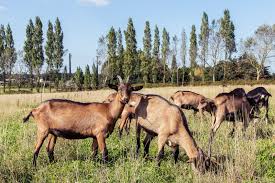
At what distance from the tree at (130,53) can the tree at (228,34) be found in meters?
16.5

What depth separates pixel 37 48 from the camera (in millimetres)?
71312

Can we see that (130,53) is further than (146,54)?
No

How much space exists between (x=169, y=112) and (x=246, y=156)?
186 cm

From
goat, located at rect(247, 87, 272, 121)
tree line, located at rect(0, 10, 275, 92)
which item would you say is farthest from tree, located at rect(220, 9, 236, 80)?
goat, located at rect(247, 87, 272, 121)

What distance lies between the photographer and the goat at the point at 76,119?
8.58m

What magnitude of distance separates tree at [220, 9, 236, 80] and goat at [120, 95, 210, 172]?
6853 cm

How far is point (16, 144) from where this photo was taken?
10273mm

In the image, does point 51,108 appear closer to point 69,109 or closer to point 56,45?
point 69,109

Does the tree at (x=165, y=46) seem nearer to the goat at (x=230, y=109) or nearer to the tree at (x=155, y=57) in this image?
the tree at (x=155, y=57)

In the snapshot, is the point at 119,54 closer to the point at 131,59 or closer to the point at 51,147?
the point at 131,59

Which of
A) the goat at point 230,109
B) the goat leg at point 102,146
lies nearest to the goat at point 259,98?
the goat at point 230,109

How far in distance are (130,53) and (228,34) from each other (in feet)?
63.2

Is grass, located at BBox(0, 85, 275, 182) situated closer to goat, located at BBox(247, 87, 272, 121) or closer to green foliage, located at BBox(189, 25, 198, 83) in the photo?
goat, located at BBox(247, 87, 272, 121)

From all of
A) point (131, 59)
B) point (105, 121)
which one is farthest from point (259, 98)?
point (131, 59)
